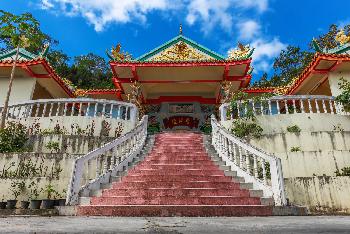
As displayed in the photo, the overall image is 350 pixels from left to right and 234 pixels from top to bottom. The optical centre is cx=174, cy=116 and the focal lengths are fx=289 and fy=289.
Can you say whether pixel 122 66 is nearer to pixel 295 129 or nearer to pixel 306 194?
pixel 295 129

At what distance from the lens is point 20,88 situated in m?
14.9

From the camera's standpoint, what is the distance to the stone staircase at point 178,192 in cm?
540

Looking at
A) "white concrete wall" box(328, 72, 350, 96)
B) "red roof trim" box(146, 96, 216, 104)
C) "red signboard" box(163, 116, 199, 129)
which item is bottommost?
"red signboard" box(163, 116, 199, 129)

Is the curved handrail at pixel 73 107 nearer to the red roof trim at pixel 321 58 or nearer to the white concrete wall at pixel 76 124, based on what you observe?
the white concrete wall at pixel 76 124

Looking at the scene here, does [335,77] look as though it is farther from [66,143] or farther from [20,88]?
[20,88]

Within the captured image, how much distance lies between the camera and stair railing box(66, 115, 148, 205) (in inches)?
254

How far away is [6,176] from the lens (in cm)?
803

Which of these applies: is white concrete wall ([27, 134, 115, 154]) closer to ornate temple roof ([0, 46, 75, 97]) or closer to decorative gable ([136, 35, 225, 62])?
ornate temple roof ([0, 46, 75, 97])

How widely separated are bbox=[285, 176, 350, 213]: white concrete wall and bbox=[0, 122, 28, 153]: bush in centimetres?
805

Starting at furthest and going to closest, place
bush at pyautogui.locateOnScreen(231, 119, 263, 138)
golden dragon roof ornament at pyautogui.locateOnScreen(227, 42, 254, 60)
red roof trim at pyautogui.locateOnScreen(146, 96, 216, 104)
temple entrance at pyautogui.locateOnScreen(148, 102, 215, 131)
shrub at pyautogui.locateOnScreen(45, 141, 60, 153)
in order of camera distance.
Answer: red roof trim at pyautogui.locateOnScreen(146, 96, 216, 104) < temple entrance at pyautogui.locateOnScreen(148, 102, 215, 131) < golden dragon roof ornament at pyautogui.locateOnScreen(227, 42, 254, 60) < bush at pyautogui.locateOnScreen(231, 119, 263, 138) < shrub at pyautogui.locateOnScreen(45, 141, 60, 153)

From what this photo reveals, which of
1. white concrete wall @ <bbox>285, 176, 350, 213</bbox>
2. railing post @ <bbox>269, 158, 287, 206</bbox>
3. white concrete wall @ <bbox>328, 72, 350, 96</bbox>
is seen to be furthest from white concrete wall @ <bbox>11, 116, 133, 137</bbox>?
white concrete wall @ <bbox>328, 72, 350, 96</bbox>

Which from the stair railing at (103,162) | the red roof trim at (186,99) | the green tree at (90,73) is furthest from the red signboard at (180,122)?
the green tree at (90,73)

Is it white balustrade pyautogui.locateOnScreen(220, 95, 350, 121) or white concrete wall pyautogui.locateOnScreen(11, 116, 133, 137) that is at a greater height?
white balustrade pyautogui.locateOnScreen(220, 95, 350, 121)

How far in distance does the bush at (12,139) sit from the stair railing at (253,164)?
21.2ft
